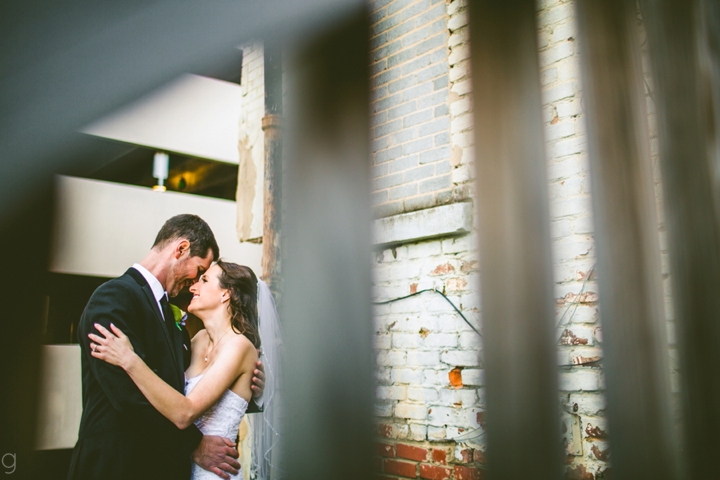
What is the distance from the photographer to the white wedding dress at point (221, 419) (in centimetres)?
222

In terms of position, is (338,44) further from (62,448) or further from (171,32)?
(62,448)

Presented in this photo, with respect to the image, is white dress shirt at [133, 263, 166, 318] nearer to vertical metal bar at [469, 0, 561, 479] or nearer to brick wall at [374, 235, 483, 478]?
brick wall at [374, 235, 483, 478]

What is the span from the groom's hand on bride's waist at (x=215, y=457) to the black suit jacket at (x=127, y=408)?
88mm

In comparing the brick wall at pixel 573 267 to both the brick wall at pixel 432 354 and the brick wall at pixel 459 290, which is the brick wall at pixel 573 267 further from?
the brick wall at pixel 432 354

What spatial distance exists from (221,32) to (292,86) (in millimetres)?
966

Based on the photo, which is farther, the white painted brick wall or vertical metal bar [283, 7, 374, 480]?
the white painted brick wall

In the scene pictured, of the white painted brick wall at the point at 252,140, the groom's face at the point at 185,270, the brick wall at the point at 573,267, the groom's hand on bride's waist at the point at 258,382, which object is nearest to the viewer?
the brick wall at the point at 573,267

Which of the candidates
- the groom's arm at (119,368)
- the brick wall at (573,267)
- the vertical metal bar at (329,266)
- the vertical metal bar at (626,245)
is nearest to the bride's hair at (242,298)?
the groom's arm at (119,368)

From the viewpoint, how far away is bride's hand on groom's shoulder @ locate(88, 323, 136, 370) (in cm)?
186

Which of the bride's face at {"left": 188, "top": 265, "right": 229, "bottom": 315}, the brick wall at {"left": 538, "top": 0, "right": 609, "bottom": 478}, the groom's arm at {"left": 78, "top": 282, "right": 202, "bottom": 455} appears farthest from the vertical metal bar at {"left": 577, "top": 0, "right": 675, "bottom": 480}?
the bride's face at {"left": 188, "top": 265, "right": 229, "bottom": 315}

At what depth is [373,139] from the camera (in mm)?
432

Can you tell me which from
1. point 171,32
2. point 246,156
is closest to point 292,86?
point 171,32

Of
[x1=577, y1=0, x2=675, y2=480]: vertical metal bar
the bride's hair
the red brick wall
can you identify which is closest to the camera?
[x1=577, y1=0, x2=675, y2=480]: vertical metal bar

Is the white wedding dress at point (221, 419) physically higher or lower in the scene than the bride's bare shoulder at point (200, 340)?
lower
